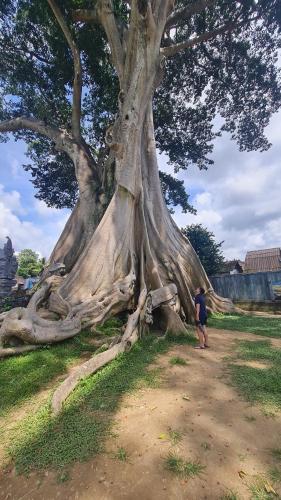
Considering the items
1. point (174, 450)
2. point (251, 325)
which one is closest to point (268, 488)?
point (174, 450)

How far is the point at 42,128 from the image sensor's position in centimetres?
1108

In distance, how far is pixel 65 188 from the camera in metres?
16.2

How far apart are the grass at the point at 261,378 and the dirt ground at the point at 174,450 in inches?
6.6

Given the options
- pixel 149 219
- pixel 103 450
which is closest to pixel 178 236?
pixel 149 219

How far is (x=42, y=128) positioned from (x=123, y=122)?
4.25 m

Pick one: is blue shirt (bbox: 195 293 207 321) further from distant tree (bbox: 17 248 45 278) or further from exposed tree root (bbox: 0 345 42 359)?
distant tree (bbox: 17 248 45 278)

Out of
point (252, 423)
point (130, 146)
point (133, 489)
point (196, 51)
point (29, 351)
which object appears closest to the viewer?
point (133, 489)

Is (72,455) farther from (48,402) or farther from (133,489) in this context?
(48,402)

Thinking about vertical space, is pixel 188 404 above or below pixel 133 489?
above

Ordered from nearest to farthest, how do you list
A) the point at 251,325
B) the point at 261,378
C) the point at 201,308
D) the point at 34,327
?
the point at 261,378 → the point at 34,327 → the point at 201,308 → the point at 251,325

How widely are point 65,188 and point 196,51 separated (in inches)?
344

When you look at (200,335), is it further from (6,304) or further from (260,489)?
(6,304)

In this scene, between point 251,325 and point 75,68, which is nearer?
point 251,325

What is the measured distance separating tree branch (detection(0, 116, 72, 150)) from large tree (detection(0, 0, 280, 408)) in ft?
0.18
